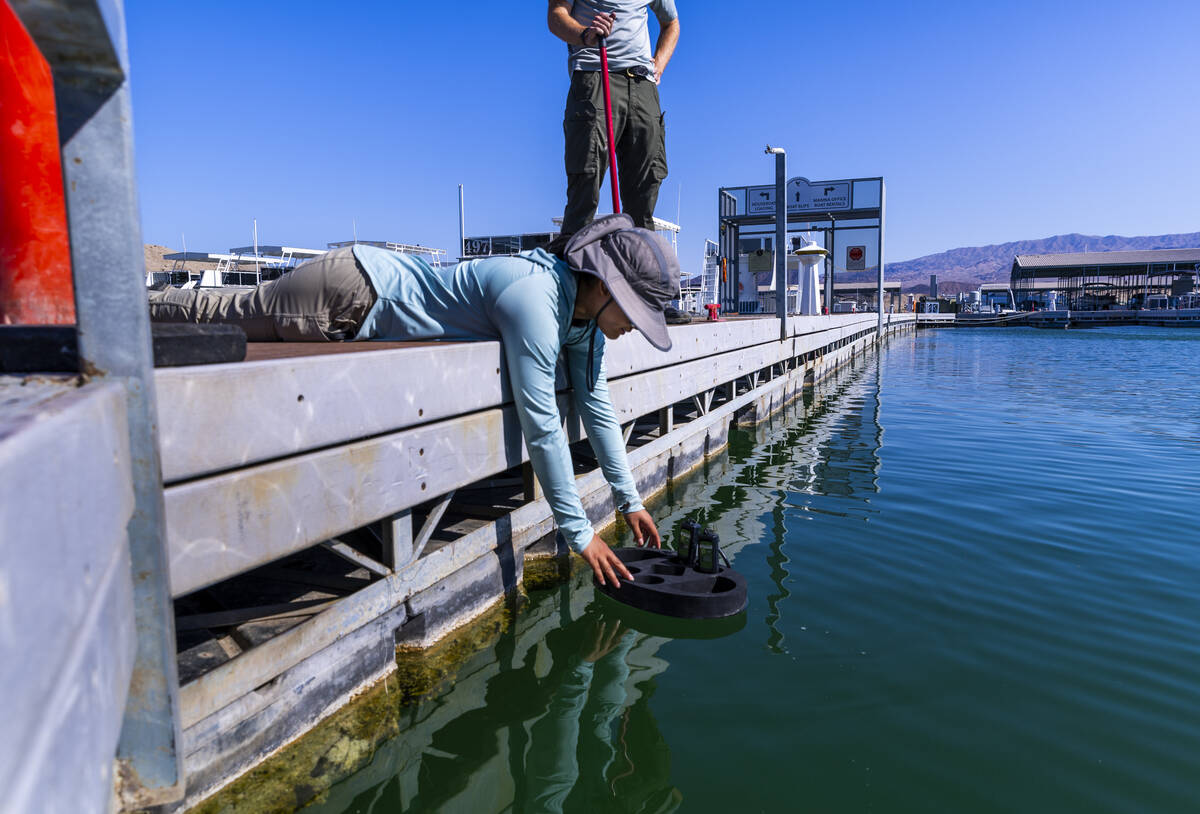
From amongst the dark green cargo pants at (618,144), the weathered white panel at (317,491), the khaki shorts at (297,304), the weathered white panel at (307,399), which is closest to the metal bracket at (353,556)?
the weathered white panel at (317,491)

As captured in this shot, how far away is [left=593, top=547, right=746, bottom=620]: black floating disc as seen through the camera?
3.65 meters

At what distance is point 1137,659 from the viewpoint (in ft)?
11.4

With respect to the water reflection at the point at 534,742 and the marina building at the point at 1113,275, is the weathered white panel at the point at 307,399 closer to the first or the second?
the water reflection at the point at 534,742

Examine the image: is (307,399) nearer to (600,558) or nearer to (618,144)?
(600,558)

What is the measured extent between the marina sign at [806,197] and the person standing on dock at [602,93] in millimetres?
28554

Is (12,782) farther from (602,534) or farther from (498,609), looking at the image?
(602,534)

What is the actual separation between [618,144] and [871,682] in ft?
13.7

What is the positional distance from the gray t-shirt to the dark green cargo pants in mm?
75

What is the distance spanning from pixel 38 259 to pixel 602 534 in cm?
359

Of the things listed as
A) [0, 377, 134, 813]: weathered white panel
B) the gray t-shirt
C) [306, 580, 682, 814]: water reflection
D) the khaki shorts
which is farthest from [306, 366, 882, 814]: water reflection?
the gray t-shirt

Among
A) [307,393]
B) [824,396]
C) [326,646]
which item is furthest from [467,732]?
[824,396]

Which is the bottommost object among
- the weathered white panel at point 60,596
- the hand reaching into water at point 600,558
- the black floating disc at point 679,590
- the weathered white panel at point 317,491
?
the black floating disc at point 679,590

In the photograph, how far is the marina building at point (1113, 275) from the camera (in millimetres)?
Answer: 79062

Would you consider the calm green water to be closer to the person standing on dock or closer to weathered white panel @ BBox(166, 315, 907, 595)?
weathered white panel @ BBox(166, 315, 907, 595)
